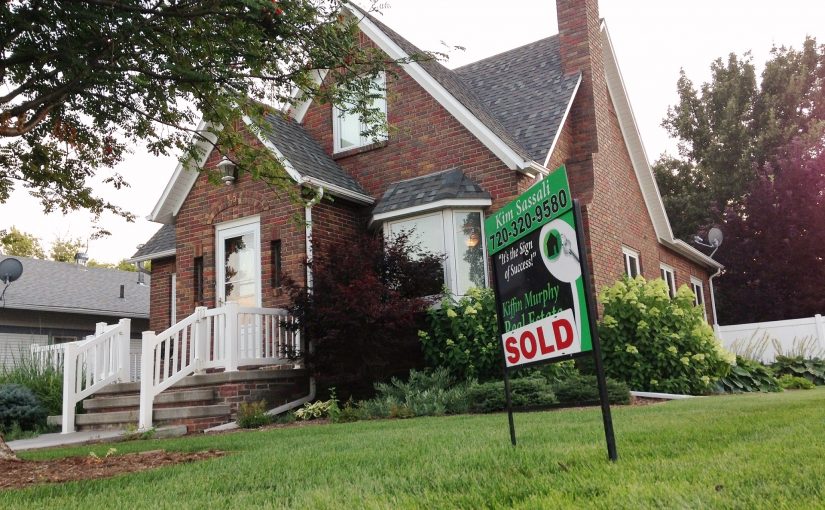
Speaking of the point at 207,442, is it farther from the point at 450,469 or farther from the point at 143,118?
the point at 450,469

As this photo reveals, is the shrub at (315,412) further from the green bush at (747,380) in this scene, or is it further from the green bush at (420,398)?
the green bush at (747,380)

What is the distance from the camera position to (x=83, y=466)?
5.91m

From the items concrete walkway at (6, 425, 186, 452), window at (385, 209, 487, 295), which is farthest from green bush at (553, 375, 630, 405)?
concrete walkway at (6, 425, 186, 452)

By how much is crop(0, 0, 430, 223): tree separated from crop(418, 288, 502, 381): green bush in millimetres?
4279

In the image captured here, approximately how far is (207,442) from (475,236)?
22.0 feet

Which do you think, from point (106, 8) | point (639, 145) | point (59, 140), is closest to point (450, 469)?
point (106, 8)

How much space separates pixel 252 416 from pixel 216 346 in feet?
6.43

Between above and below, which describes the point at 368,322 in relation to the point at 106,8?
below

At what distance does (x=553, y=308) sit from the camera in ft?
14.3

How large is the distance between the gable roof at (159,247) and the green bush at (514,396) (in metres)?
9.78

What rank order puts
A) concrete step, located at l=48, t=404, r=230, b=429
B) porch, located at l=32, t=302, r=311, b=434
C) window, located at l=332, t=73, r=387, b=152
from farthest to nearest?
window, located at l=332, t=73, r=387, b=152 < porch, located at l=32, t=302, r=311, b=434 < concrete step, located at l=48, t=404, r=230, b=429

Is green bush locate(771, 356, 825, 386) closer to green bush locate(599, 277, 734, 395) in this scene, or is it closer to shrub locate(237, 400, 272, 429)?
green bush locate(599, 277, 734, 395)

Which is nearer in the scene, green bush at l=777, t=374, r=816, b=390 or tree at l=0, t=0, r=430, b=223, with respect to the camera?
tree at l=0, t=0, r=430, b=223

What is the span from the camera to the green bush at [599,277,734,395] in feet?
36.6
